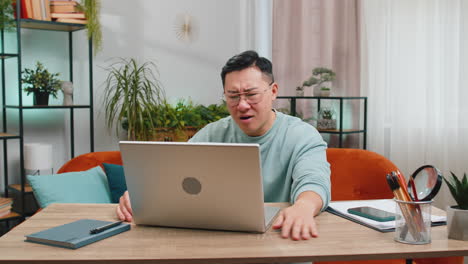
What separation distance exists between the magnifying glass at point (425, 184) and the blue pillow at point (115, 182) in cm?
166

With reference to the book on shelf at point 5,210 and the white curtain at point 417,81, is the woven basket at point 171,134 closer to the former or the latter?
the book on shelf at point 5,210

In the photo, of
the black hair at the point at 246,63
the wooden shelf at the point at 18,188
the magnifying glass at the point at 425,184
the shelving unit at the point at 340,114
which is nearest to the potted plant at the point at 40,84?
the wooden shelf at the point at 18,188

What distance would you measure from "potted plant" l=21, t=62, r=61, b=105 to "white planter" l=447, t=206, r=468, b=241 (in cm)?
296

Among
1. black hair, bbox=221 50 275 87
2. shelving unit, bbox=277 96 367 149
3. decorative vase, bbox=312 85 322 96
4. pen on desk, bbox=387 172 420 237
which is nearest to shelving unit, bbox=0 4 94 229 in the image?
shelving unit, bbox=277 96 367 149

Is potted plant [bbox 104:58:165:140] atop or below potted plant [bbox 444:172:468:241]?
atop

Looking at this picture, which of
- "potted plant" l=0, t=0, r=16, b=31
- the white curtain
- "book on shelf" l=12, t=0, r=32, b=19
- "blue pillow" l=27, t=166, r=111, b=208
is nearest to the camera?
"blue pillow" l=27, t=166, r=111, b=208

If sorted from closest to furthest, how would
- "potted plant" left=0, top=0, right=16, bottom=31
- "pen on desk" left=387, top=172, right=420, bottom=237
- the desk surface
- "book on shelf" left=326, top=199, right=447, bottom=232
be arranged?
1. the desk surface
2. "pen on desk" left=387, top=172, right=420, bottom=237
3. "book on shelf" left=326, top=199, right=447, bottom=232
4. "potted plant" left=0, top=0, right=16, bottom=31

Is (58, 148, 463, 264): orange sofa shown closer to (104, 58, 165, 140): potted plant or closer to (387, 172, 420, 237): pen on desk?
(104, 58, 165, 140): potted plant

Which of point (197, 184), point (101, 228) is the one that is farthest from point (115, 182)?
point (197, 184)

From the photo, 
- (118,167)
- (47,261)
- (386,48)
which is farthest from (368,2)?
(47,261)

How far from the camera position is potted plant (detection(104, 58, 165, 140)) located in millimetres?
3797

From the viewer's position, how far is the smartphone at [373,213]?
1507 mm

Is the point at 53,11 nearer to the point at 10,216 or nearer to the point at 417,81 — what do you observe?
the point at 10,216

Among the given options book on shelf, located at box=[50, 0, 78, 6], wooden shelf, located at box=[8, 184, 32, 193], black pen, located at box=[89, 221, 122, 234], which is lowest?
wooden shelf, located at box=[8, 184, 32, 193]
